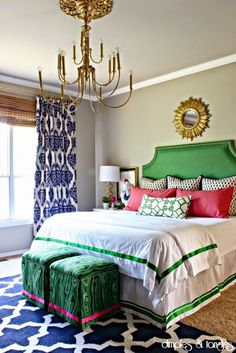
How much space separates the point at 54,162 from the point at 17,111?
981 mm

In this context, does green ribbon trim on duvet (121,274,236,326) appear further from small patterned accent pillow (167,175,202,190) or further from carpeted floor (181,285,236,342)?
small patterned accent pillow (167,175,202,190)

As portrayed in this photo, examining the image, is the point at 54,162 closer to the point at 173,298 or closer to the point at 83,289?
the point at 83,289

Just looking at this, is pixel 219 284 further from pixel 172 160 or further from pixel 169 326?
pixel 172 160

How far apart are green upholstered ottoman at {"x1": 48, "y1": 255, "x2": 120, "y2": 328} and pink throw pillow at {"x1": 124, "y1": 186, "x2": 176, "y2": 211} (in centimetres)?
175

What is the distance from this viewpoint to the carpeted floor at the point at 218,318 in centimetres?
237

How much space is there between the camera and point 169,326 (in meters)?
2.45

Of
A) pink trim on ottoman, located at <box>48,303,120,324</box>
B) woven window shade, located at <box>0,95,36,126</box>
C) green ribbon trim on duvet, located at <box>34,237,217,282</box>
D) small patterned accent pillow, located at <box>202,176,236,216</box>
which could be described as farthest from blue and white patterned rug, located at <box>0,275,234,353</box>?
woven window shade, located at <box>0,95,36,126</box>

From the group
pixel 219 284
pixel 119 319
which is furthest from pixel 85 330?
pixel 219 284

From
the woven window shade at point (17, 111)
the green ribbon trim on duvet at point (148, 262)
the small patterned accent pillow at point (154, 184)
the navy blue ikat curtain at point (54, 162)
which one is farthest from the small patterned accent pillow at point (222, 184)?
the woven window shade at point (17, 111)

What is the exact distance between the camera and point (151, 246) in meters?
2.51

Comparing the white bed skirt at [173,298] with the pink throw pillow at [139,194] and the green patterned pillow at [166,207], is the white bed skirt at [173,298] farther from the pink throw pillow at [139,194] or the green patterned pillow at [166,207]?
the pink throw pillow at [139,194]

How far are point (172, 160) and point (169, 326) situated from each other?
8.61ft

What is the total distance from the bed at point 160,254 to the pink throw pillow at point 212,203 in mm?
177

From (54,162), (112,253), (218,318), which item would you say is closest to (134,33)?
(112,253)
